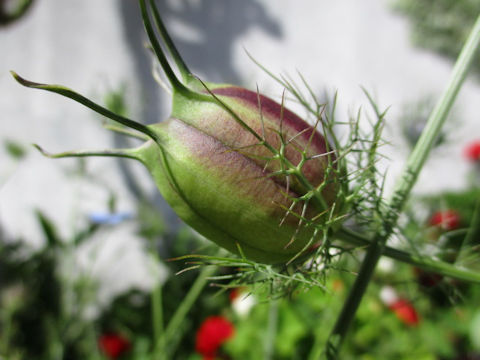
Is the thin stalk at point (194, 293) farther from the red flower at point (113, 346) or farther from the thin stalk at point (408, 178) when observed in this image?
the red flower at point (113, 346)

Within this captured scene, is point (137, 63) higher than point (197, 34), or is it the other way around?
point (197, 34)

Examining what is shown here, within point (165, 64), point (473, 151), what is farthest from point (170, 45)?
point (473, 151)

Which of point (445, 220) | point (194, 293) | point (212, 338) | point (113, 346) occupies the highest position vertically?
point (445, 220)

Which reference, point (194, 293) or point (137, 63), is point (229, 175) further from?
point (137, 63)

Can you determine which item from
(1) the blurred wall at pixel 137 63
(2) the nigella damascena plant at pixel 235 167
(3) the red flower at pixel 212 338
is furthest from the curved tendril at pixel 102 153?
(1) the blurred wall at pixel 137 63

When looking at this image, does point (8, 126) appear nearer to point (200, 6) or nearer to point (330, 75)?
point (200, 6)
